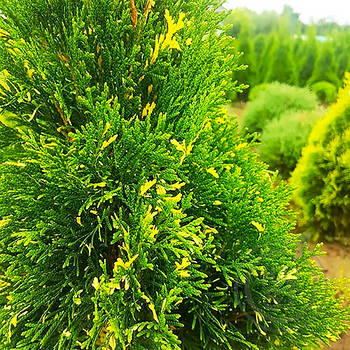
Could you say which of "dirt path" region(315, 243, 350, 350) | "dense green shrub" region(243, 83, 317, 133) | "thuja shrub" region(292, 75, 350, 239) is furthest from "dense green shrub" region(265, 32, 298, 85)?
"dirt path" region(315, 243, 350, 350)

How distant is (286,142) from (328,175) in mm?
2063

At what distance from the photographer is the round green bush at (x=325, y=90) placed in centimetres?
1218

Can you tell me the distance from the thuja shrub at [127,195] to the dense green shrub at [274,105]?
755cm

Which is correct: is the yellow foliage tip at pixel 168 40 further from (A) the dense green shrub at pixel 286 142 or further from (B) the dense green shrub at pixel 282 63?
(B) the dense green shrub at pixel 282 63

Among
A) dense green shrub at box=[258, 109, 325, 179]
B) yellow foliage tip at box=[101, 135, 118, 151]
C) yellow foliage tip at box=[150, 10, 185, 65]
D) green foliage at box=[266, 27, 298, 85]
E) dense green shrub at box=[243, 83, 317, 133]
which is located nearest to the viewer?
yellow foliage tip at box=[101, 135, 118, 151]

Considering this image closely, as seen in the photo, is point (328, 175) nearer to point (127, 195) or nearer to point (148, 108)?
point (148, 108)

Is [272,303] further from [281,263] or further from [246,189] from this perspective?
[246,189]

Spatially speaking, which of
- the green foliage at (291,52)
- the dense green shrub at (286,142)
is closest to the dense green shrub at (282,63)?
the green foliage at (291,52)

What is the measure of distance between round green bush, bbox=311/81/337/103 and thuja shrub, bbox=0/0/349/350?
36.8 feet

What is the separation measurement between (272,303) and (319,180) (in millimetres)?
4380

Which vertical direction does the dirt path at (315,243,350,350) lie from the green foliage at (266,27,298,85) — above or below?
below

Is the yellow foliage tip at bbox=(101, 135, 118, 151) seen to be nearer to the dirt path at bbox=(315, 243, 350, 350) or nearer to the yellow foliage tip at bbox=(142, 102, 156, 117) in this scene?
the yellow foliage tip at bbox=(142, 102, 156, 117)

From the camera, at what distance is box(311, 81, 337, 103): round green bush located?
12.2 metres

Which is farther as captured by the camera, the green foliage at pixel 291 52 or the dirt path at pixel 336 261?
the green foliage at pixel 291 52
